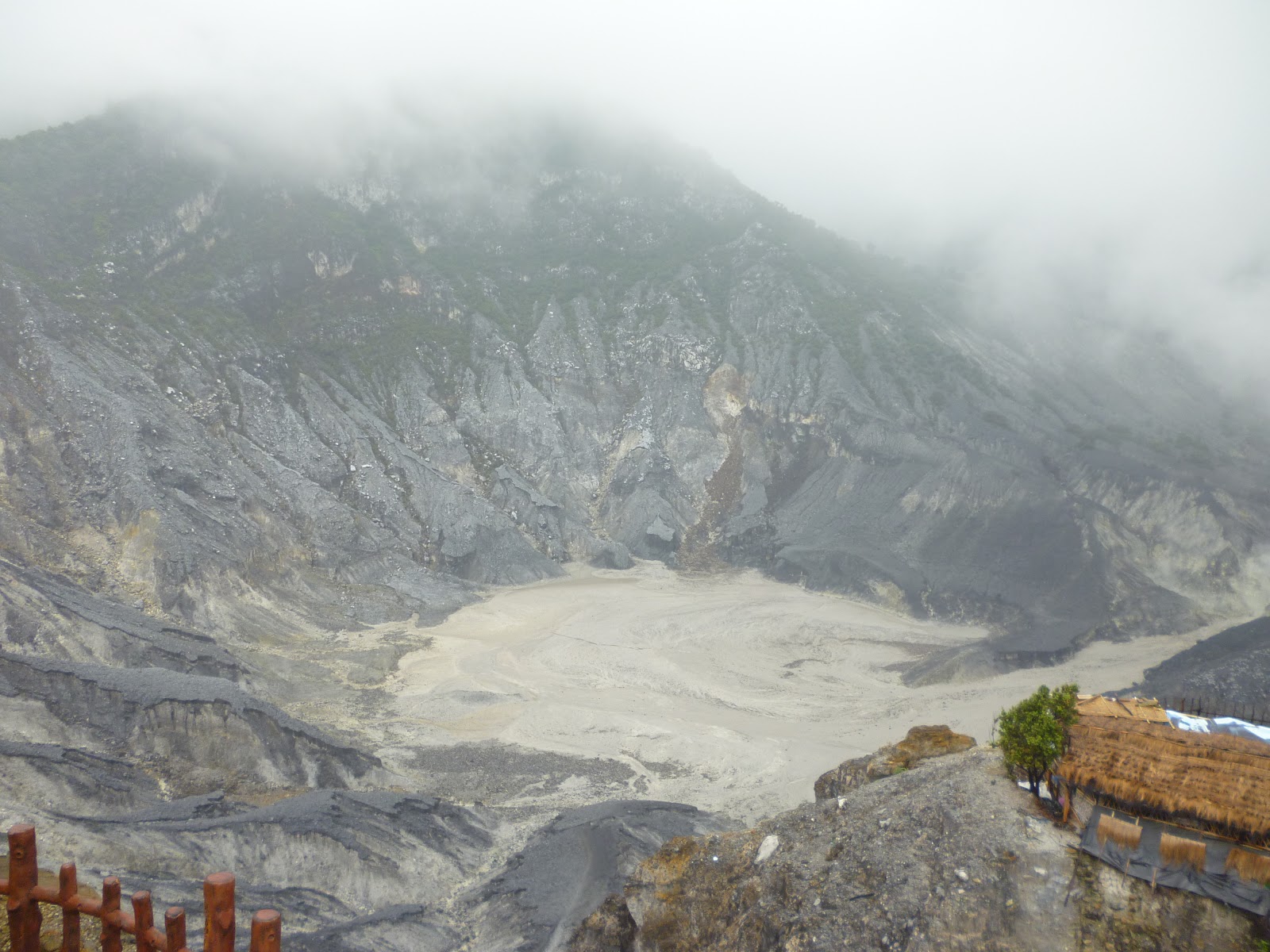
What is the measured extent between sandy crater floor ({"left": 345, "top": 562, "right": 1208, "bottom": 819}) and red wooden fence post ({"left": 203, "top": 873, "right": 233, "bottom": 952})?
2241 cm

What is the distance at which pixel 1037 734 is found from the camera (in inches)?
549

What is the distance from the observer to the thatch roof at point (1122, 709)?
19.6 m

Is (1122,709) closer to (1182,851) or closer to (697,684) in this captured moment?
(1182,851)

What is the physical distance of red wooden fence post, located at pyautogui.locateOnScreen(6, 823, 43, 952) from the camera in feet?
13.1

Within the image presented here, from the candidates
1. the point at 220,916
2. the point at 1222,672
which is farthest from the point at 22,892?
the point at 1222,672

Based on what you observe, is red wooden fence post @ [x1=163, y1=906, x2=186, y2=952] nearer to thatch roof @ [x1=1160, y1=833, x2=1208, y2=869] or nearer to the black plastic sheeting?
the black plastic sheeting

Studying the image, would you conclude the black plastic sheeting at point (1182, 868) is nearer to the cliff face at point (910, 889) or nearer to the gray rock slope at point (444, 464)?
the cliff face at point (910, 889)

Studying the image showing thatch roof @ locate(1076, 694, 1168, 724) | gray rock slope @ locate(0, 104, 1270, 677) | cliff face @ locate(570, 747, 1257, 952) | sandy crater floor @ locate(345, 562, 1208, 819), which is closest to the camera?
cliff face @ locate(570, 747, 1257, 952)

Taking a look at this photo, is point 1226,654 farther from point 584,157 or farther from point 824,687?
point 584,157

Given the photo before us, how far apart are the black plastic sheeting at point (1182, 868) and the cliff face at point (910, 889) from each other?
0.51 ft

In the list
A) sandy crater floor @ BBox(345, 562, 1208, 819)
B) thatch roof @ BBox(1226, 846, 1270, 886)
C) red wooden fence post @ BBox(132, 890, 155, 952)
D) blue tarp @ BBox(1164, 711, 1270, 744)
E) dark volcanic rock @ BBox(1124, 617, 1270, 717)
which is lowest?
sandy crater floor @ BBox(345, 562, 1208, 819)

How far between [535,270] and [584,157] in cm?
1838

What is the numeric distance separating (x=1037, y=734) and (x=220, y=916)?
14012mm

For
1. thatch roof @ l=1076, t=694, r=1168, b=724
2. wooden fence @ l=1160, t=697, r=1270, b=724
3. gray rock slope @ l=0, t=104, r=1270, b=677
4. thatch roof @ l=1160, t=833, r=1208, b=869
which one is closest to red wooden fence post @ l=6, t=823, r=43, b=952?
thatch roof @ l=1160, t=833, r=1208, b=869
